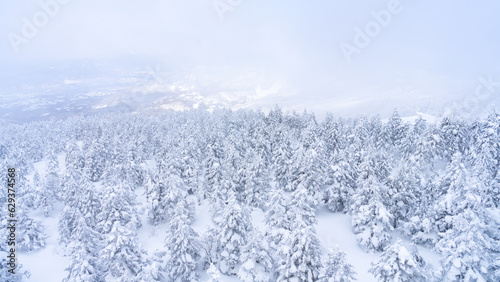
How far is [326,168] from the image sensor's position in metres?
43.9

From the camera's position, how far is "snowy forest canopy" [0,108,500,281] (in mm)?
19752

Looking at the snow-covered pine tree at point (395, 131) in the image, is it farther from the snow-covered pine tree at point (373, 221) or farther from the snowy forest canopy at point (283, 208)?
the snow-covered pine tree at point (373, 221)

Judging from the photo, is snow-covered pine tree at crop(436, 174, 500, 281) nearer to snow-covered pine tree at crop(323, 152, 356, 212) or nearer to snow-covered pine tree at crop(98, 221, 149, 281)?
snow-covered pine tree at crop(323, 152, 356, 212)

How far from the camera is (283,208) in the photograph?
2895 centimetres

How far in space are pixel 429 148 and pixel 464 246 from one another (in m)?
38.3

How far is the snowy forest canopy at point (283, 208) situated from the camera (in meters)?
19.8

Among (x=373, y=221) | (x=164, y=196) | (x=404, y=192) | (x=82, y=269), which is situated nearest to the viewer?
(x=82, y=269)

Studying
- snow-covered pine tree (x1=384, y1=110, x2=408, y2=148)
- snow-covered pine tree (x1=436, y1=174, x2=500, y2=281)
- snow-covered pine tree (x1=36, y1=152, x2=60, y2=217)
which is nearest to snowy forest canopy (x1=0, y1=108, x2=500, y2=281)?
snow-covered pine tree (x1=436, y1=174, x2=500, y2=281)

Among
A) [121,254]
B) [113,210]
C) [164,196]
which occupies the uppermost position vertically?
[121,254]

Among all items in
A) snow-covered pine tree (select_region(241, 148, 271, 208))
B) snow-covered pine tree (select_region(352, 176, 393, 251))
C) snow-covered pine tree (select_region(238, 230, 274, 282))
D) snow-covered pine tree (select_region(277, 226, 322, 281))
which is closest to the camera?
snow-covered pine tree (select_region(277, 226, 322, 281))

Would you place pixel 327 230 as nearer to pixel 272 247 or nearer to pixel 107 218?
pixel 272 247

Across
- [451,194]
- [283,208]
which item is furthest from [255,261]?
[451,194]

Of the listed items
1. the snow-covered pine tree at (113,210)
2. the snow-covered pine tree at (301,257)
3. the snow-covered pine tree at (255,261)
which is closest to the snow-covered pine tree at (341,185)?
the snow-covered pine tree at (255,261)

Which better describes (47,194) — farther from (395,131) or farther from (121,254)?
(395,131)
